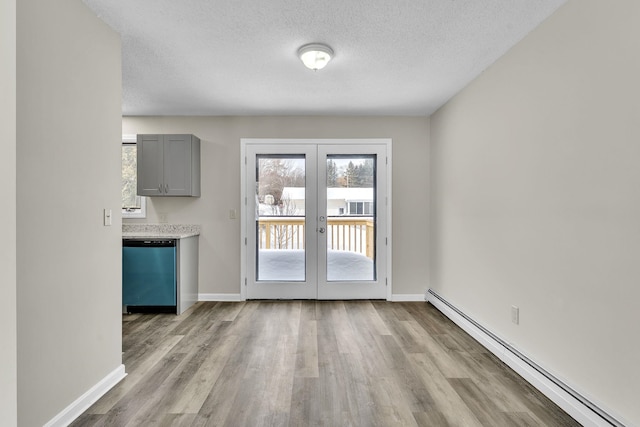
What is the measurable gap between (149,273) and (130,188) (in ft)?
4.14

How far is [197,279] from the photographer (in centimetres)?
432

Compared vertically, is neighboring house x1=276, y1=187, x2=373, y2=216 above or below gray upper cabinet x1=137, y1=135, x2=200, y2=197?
below

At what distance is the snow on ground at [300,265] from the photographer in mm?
4355

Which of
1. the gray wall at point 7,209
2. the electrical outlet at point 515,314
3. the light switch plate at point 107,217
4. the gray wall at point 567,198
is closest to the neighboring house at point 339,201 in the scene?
the gray wall at point 567,198

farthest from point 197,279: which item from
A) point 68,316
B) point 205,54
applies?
point 205,54

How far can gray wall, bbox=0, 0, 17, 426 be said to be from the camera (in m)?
0.94

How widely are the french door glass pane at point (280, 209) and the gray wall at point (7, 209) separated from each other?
3.35m

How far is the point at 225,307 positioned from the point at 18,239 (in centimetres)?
273

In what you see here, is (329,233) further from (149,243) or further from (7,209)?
(7,209)

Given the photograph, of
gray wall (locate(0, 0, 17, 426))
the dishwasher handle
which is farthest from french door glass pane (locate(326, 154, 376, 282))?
gray wall (locate(0, 0, 17, 426))

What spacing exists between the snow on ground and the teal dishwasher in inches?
43.2

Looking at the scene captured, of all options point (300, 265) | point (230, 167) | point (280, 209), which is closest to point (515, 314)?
point (300, 265)

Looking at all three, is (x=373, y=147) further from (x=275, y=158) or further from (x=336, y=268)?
(x=336, y=268)

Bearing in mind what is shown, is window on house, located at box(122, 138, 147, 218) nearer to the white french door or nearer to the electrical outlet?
the white french door
